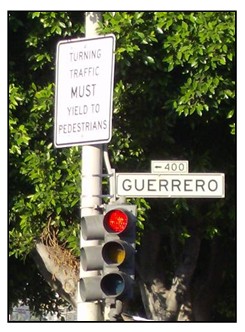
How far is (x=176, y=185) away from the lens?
920 centimetres

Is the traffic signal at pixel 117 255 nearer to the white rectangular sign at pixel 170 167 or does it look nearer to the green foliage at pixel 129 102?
the white rectangular sign at pixel 170 167

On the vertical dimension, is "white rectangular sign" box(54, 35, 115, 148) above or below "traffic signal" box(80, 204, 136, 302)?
above

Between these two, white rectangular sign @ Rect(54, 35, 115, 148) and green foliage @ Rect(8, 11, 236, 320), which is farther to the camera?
green foliage @ Rect(8, 11, 236, 320)

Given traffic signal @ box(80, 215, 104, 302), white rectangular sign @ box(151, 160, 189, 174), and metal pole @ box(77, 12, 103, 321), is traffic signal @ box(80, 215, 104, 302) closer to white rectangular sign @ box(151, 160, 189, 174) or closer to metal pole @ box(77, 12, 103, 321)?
metal pole @ box(77, 12, 103, 321)

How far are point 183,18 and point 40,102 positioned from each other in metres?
2.32

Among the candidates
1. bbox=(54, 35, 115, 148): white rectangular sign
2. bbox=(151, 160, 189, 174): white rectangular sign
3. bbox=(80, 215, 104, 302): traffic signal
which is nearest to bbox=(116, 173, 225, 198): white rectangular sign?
bbox=(151, 160, 189, 174): white rectangular sign

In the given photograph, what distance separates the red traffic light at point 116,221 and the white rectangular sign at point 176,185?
0.32 meters

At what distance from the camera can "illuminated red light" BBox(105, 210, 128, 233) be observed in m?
8.96

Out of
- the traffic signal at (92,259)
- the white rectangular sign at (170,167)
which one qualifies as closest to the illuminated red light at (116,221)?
the traffic signal at (92,259)

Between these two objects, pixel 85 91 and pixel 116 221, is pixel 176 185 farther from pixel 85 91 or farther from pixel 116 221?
pixel 85 91

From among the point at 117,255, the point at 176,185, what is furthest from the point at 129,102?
the point at 117,255

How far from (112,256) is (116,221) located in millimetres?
315

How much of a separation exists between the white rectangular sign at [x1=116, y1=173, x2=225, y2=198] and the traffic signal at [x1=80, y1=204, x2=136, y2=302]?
0.76 ft

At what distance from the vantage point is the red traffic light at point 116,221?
8961mm
